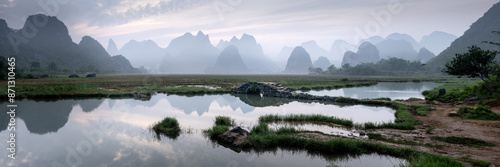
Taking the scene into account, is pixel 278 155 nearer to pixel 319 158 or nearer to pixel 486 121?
pixel 319 158

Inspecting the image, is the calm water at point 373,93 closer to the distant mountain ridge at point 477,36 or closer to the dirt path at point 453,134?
the dirt path at point 453,134

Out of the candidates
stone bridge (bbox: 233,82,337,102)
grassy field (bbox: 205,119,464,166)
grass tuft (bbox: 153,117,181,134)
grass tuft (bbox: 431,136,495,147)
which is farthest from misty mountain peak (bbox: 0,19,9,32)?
grass tuft (bbox: 431,136,495,147)

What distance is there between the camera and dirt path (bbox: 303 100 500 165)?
9455 millimetres

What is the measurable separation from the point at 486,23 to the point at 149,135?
257 metres

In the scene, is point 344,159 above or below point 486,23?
below

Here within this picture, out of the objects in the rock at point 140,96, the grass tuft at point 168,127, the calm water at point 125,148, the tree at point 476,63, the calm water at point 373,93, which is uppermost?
the tree at point 476,63

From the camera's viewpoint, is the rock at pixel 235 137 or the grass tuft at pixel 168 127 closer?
the rock at pixel 235 137

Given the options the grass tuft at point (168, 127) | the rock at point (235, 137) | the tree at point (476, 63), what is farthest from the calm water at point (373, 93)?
the grass tuft at point (168, 127)

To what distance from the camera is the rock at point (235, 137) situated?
11352 mm

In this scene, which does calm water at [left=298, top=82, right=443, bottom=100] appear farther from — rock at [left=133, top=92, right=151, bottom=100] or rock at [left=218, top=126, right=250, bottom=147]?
rock at [left=218, top=126, right=250, bottom=147]

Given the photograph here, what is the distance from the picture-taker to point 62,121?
16484 mm

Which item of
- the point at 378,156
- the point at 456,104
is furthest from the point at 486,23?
the point at 378,156

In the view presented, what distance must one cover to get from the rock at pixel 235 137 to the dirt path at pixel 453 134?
360cm

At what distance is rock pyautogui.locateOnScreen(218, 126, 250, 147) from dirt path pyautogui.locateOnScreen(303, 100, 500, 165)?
360 centimetres
